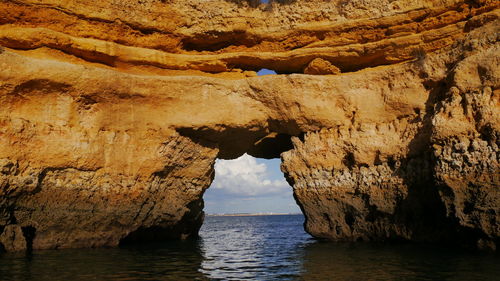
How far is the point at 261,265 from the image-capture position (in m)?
11.3

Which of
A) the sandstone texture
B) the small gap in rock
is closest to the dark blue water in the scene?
the small gap in rock

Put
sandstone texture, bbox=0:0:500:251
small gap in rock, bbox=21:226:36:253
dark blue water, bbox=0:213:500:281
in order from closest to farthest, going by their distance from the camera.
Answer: dark blue water, bbox=0:213:500:281, sandstone texture, bbox=0:0:500:251, small gap in rock, bbox=21:226:36:253

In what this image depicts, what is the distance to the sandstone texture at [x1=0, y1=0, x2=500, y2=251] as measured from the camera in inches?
520

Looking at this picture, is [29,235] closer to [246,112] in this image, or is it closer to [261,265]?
[261,265]

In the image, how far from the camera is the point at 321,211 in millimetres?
17172

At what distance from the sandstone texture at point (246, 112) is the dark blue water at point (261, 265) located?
5.98ft

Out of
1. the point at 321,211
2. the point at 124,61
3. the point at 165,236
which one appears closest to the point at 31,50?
the point at 124,61

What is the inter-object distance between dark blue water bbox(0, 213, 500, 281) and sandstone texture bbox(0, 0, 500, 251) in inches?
71.8

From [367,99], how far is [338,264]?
7.98 metres

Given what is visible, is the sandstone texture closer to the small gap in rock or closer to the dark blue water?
the small gap in rock

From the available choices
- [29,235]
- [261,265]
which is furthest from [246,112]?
[29,235]

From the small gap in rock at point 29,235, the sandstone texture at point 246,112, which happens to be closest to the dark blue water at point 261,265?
the small gap in rock at point 29,235

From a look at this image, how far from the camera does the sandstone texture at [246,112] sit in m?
13.2

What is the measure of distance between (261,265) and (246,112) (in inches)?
296
